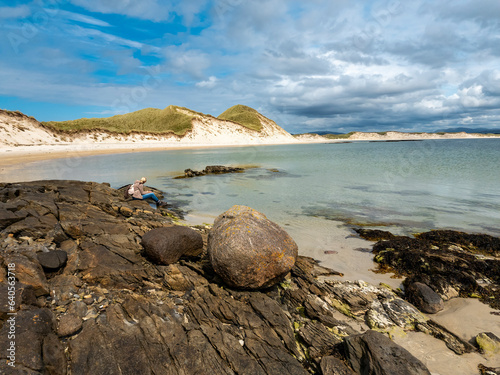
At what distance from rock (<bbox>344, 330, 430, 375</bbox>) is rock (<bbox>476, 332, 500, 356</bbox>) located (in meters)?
2.22

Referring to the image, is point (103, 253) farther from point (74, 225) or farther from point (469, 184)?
point (469, 184)

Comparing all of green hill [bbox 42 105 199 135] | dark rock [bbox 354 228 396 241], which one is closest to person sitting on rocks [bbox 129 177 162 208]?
dark rock [bbox 354 228 396 241]

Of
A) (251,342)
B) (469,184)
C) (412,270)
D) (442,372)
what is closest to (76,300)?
(251,342)

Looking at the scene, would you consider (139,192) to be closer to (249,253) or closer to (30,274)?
(30,274)

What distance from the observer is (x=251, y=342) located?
481cm

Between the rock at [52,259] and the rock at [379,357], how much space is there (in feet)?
21.2

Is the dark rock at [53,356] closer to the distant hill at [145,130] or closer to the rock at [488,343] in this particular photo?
the rock at [488,343]

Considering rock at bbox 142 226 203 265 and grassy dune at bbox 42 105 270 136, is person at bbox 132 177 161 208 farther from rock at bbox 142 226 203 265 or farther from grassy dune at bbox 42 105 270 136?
grassy dune at bbox 42 105 270 136

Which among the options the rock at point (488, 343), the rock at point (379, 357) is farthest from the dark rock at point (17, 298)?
the rock at point (488, 343)

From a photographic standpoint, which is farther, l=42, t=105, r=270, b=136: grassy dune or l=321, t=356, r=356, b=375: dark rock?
l=42, t=105, r=270, b=136: grassy dune

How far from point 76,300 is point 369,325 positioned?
20.9 feet

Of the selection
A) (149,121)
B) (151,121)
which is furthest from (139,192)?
(149,121)

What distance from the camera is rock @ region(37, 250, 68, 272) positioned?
5.89m

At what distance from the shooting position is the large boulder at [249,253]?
19.6 ft
